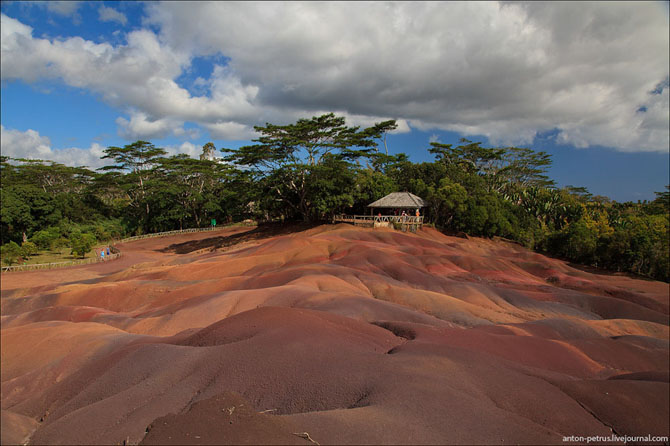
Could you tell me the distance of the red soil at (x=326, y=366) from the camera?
5.21 metres

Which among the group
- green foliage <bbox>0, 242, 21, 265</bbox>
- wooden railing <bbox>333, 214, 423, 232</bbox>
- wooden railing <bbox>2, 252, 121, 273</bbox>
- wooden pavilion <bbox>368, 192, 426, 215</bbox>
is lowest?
wooden railing <bbox>2, 252, 121, 273</bbox>

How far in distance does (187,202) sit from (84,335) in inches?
1658

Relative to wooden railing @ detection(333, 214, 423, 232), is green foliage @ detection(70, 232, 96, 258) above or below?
below

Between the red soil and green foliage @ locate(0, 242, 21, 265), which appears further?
green foliage @ locate(0, 242, 21, 265)

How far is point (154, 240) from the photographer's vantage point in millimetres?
44656

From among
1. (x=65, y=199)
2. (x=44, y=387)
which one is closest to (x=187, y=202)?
(x=65, y=199)

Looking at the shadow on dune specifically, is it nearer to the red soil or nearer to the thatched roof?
the thatched roof

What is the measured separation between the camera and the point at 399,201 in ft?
137

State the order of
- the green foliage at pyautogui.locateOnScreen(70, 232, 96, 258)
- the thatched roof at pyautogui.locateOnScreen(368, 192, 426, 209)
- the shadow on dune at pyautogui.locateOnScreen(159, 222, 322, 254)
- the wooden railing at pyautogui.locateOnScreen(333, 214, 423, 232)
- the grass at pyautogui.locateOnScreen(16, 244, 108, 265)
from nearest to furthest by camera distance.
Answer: the grass at pyautogui.locateOnScreen(16, 244, 108, 265)
the green foliage at pyautogui.locateOnScreen(70, 232, 96, 258)
the wooden railing at pyautogui.locateOnScreen(333, 214, 423, 232)
the shadow on dune at pyautogui.locateOnScreen(159, 222, 322, 254)
the thatched roof at pyautogui.locateOnScreen(368, 192, 426, 209)

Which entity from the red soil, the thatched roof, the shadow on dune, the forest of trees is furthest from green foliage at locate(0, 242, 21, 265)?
the thatched roof

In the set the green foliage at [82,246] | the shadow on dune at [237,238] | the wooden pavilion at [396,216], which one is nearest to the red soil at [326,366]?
the green foliage at [82,246]

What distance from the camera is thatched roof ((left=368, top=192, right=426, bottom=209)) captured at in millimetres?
41094

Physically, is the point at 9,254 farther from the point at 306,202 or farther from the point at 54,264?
the point at 306,202

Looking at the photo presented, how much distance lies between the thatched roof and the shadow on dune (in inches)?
327
